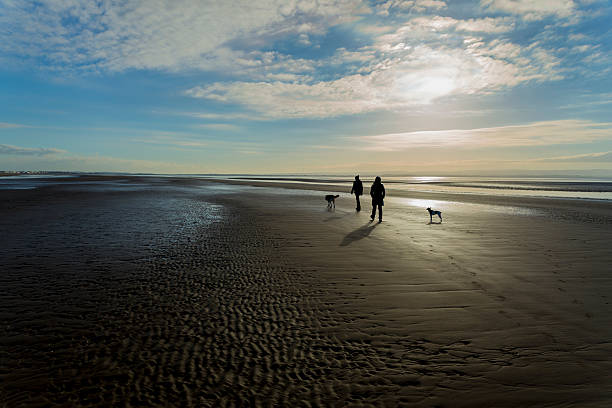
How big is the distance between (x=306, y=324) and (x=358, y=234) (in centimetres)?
877

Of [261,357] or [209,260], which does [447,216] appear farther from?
[261,357]

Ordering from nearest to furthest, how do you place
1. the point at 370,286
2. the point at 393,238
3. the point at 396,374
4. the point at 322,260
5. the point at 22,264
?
the point at 396,374 → the point at 370,286 → the point at 22,264 → the point at 322,260 → the point at 393,238

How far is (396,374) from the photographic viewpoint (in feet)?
13.8

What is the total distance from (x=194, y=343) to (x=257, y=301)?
1877 millimetres

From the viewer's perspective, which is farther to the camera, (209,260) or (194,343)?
(209,260)

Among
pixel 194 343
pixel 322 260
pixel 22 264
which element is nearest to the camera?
pixel 194 343

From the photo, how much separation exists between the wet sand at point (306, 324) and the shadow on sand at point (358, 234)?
578mm

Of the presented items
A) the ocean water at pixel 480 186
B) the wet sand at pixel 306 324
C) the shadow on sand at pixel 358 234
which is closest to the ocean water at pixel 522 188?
the ocean water at pixel 480 186

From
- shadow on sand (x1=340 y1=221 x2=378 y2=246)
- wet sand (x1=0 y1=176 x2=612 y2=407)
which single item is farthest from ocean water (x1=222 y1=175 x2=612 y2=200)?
wet sand (x1=0 y1=176 x2=612 y2=407)

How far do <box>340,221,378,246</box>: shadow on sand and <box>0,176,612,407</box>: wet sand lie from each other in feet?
1.89

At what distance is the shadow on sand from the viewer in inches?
493

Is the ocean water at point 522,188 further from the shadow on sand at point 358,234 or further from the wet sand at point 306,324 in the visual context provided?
the wet sand at point 306,324

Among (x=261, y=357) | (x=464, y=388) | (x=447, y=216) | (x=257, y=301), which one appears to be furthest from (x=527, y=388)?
(x=447, y=216)

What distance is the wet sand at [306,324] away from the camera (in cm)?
390
